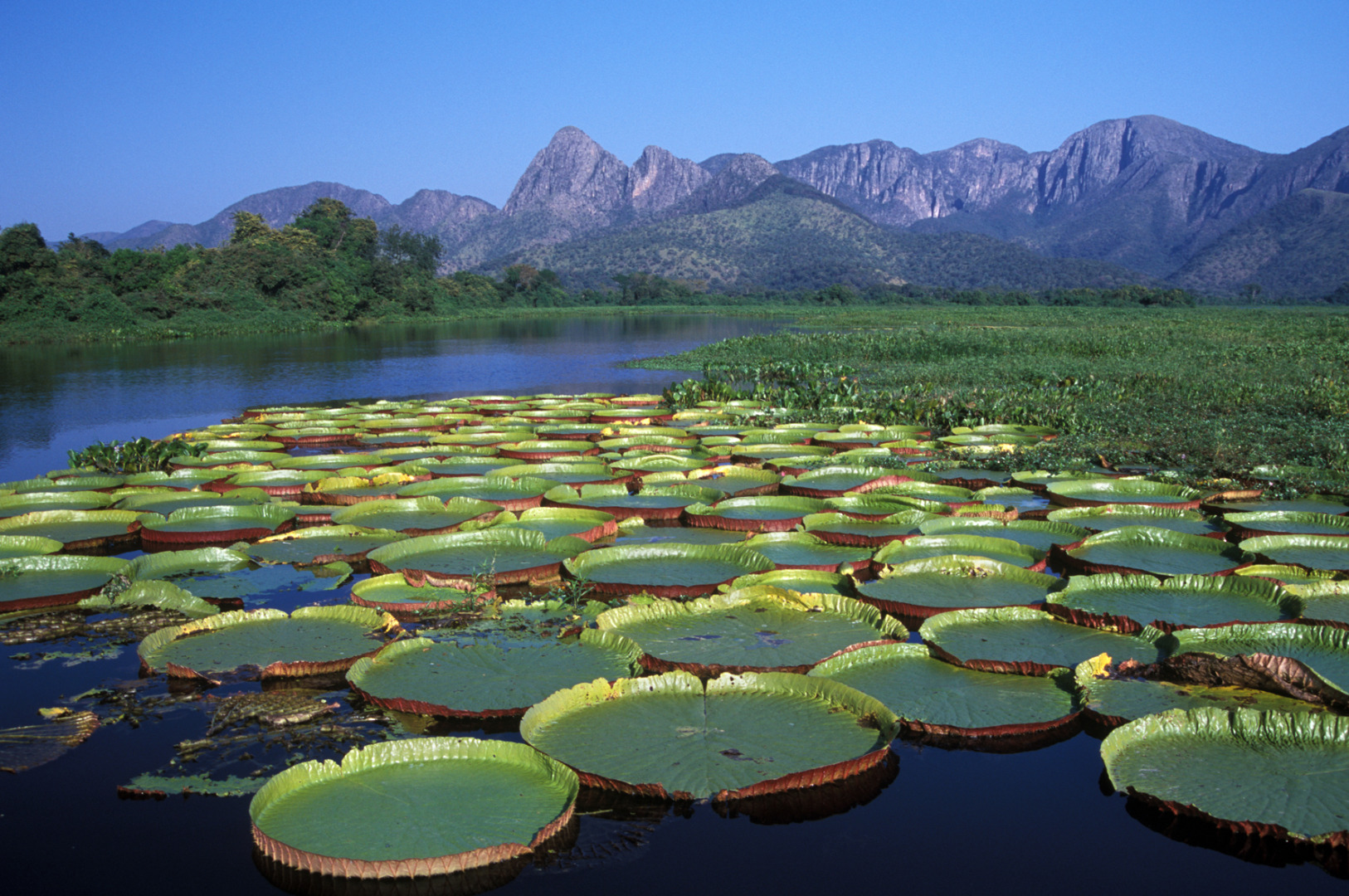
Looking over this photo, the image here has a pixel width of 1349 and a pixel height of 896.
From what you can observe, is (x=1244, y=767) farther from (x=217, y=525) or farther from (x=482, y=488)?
(x=217, y=525)

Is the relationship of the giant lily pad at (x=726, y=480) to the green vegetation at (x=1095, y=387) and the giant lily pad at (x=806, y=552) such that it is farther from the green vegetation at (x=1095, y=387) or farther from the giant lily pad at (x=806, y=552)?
the green vegetation at (x=1095, y=387)

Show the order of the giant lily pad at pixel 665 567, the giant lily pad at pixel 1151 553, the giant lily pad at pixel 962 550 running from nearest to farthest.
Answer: the giant lily pad at pixel 665 567 → the giant lily pad at pixel 1151 553 → the giant lily pad at pixel 962 550

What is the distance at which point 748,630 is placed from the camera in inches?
150

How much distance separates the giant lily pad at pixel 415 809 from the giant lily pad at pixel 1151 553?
3352 mm

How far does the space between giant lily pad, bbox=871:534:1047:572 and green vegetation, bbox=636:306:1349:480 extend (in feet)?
9.50

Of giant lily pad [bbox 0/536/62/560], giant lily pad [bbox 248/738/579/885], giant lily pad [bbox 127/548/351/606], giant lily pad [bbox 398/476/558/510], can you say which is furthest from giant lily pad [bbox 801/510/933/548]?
giant lily pad [bbox 0/536/62/560]

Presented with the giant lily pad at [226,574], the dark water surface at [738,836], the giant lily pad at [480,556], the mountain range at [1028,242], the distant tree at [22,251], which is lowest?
the dark water surface at [738,836]

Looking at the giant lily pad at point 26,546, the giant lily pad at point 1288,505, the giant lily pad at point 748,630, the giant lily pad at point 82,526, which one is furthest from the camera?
the giant lily pad at point 1288,505

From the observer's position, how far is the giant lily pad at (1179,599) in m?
3.78

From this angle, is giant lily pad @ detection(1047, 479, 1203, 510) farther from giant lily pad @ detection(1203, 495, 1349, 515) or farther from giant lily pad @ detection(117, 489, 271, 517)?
giant lily pad @ detection(117, 489, 271, 517)

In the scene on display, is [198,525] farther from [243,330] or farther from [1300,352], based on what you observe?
[243,330]

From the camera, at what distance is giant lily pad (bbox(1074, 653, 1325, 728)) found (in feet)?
9.72

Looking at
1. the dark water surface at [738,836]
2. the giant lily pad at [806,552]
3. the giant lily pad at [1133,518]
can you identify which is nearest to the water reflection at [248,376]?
the dark water surface at [738,836]

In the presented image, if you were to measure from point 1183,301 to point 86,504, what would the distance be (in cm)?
6634
